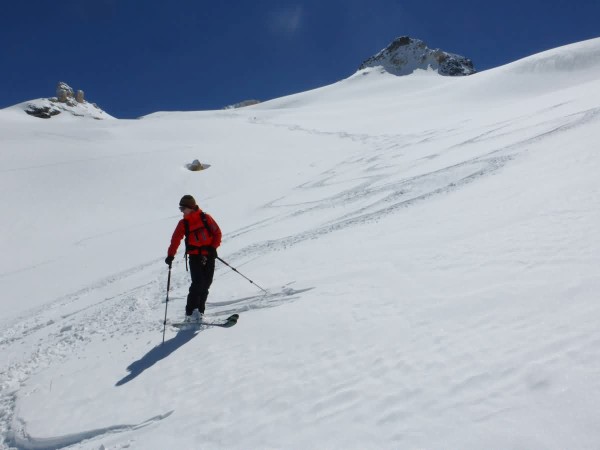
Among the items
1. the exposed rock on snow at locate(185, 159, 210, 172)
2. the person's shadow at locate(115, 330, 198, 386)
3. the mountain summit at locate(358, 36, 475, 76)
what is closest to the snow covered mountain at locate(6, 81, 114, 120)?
the exposed rock on snow at locate(185, 159, 210, 172)

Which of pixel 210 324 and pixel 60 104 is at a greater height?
pixel 60 104

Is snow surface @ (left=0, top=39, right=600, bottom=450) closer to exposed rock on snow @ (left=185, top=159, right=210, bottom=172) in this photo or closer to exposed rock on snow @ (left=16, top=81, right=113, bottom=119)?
exposed rock on snow @ (left=185, top=159, right=210, bottom=172)

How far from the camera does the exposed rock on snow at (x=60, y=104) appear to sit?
58.2 metres

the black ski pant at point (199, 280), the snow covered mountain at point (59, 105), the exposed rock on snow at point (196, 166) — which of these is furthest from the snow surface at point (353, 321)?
the snow covered mountain at point (59, 105)

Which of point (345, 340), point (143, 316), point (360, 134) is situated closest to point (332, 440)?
point (345, 340)

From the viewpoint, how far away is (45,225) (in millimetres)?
18906

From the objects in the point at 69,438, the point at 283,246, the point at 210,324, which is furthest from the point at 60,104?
the point at 69,438

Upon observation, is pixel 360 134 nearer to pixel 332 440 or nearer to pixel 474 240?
pixel 474 240

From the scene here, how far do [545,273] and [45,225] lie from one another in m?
20.5

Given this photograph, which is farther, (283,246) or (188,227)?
(283,246)

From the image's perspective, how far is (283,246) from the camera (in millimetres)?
10336

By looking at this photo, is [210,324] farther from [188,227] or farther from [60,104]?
[60,104]

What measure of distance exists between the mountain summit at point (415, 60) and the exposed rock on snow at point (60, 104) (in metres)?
88.6

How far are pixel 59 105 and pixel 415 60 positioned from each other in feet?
349
